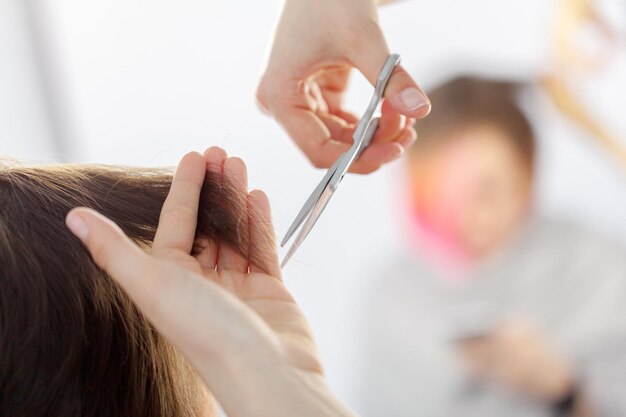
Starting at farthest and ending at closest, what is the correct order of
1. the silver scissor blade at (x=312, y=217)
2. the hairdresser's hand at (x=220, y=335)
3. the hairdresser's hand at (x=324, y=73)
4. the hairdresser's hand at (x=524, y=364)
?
the hairdresser's hand at (x=524, y=364), the hairdresser's hand at (x=324, y=73), the silver scissor blade at (x=312, y=217), the hairdresser's hand at (x=220, y=335)

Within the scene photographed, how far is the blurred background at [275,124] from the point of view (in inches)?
84.9

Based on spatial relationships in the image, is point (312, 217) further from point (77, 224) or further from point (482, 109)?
point (482, 109)

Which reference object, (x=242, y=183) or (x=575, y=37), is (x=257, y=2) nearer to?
(x=575, y=37)

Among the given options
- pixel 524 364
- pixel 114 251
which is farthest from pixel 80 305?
pixel 524 364

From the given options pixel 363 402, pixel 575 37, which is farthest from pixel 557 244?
pixel 363 402

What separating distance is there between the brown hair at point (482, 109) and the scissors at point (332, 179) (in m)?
1.38

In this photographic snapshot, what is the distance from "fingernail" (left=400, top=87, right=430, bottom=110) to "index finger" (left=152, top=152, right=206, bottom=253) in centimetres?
22

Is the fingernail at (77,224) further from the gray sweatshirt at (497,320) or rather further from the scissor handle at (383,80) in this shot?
the gray sweatshirt at (497,320)

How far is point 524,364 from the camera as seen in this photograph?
2119mm

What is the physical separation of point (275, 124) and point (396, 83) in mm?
1375

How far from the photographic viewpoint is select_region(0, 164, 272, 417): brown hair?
2.14 ft

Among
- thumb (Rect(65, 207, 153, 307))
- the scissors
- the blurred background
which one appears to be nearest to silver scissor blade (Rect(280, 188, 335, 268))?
the scissors

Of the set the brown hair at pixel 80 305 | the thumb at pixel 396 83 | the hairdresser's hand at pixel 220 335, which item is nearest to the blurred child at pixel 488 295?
the thumb at pixel 396 83

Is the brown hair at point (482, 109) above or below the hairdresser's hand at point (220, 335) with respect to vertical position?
below
